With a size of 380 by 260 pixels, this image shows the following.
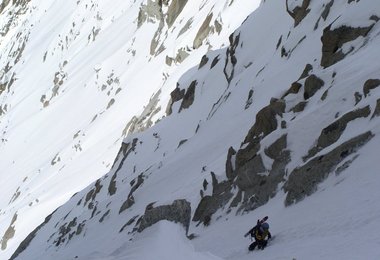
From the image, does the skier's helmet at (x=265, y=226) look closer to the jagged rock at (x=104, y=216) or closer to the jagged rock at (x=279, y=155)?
the jagged rock at (x=279, y=155)

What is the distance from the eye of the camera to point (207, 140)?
2597 cm

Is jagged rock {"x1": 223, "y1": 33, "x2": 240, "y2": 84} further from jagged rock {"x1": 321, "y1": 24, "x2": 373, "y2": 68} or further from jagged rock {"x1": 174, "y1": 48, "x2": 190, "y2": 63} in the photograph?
jagged rock {"x1": 174, "y1": 48, "x2": 190, "y2": 63}

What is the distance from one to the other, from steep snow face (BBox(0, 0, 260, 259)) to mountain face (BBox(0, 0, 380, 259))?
27 cm

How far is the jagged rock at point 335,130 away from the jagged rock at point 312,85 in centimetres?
285

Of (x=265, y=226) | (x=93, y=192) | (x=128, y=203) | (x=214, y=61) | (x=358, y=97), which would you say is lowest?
(x=265, y=226)

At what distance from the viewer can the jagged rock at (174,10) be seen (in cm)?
5347

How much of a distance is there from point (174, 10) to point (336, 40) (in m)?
36.5

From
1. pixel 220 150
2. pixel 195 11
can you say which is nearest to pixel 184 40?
pixel 195 11

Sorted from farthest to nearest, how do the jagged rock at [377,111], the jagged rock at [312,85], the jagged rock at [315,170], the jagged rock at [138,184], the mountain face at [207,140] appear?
1. the jagged rock at [138,184]
2. the jagged rock at [312,85]
3. the jagged rock at [377,111]
4. the jagged rock at [315,170]
5. the mountain face at [207,140]

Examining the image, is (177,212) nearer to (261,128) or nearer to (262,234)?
(262,234)

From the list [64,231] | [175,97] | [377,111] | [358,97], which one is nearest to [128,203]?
[64,231]

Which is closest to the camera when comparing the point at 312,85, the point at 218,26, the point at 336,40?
the point at 312,85

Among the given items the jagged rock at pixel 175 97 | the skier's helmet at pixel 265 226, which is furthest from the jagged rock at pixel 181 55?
the skier's helmet at pixel 265 226

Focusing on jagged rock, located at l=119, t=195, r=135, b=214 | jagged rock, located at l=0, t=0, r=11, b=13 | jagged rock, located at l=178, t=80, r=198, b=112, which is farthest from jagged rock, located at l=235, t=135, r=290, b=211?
jagged rock, located at l=0, t=0, r=11, b=13
